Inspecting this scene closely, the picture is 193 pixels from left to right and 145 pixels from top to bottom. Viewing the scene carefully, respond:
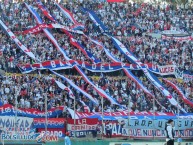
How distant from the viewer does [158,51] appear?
59.1m

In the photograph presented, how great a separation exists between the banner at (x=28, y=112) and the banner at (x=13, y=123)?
1502 millimetres

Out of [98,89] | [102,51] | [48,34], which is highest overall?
[48,34]

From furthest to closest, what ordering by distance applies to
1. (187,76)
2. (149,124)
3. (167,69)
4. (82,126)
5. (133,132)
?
1. (187,76)
2. (167,69)
3. (149,124)
4. (133,132)
5. (82,126)

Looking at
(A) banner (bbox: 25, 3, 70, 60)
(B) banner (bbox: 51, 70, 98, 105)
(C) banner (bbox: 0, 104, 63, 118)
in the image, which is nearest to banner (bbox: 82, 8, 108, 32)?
(A) banner (bbox: 25, 3, 70, 60)

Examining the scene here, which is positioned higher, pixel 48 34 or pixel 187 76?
pixel 48 34

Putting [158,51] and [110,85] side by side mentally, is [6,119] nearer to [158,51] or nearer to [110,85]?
[110,85]

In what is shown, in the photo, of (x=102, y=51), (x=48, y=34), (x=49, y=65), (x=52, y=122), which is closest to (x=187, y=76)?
(x=102, y=51)

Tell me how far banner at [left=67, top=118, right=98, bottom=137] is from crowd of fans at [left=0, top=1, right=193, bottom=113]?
3006mm

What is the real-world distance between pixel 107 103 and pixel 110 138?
23.1 feet

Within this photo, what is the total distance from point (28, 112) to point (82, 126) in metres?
3.37

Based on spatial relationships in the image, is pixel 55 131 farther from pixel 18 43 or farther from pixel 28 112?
pixel 18 43

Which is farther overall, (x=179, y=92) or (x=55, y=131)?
(x=179, y=92)

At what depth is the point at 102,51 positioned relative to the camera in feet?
186

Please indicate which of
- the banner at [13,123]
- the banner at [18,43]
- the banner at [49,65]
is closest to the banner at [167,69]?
the banner at [49,65]
